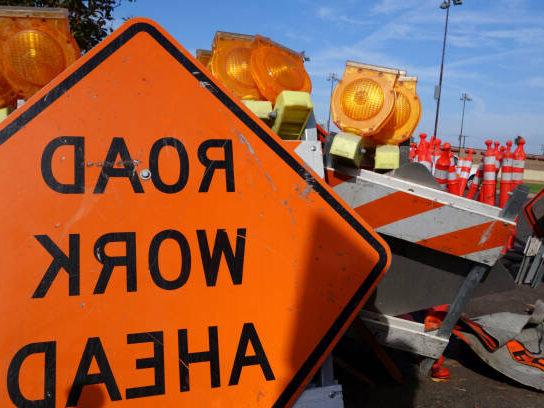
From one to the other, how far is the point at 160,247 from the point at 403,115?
1.76 meters

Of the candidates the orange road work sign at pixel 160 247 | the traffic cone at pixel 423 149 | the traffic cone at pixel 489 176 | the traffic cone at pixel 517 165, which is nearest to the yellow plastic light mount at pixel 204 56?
the orange road work sign at pixel 160 247

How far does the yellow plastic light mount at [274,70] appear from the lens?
2.53 m

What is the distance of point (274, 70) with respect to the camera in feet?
8.34

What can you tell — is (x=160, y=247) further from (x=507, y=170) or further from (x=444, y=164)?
(x=507, y=170)

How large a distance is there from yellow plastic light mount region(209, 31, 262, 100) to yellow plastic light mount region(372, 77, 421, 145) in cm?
75

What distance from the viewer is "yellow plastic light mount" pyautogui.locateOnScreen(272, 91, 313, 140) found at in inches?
88.0

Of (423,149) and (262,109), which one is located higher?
(262,109)

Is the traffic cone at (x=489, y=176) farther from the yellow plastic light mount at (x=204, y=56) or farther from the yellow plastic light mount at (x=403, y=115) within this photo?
the yellow plastic light mount at (x=204, y=56)

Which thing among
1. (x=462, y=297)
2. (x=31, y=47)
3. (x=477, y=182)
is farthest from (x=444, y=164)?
(x=31, y=47)

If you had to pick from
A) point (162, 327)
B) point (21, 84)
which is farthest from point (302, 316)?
point (21, 84)

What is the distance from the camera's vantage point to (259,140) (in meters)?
1.69

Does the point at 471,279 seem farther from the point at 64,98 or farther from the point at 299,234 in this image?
the point at 64,98

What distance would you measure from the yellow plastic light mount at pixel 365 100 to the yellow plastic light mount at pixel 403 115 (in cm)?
9

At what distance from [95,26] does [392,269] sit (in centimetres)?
574
